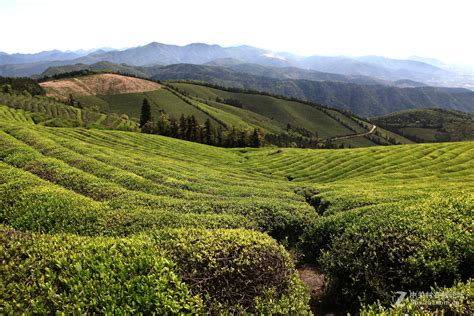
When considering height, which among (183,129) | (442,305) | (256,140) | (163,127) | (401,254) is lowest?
(256,140)

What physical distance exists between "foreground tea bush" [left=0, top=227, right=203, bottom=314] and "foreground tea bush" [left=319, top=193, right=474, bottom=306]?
6531mm

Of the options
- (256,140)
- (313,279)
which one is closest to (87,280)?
(313,279)

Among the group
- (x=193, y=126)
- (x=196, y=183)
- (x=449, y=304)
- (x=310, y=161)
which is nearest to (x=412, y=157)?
(x=310, y=161)

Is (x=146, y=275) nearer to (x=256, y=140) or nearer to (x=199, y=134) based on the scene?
(x=256, y=140)

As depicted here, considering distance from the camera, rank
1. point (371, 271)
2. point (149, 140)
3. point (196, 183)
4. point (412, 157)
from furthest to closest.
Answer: point (149, 140) < point (412, 157) < point (196, 183) < point (371, 271)

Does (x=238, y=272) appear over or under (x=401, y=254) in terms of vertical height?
over

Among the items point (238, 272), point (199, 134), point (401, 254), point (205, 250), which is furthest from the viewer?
point (199, 134)

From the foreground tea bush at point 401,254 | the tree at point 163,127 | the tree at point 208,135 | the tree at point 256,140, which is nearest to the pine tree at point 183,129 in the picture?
the tree at point 163,127

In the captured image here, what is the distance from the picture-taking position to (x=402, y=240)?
12.3 meters

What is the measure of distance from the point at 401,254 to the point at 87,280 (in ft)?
37.4

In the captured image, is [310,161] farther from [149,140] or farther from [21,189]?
[21,189]

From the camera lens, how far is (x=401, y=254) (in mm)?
11789

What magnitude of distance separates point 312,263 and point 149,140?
62.2 meters

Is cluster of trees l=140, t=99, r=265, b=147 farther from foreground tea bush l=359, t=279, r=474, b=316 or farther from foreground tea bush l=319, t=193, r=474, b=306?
foreground tea bush l=359, t=279, r=474, b=316
